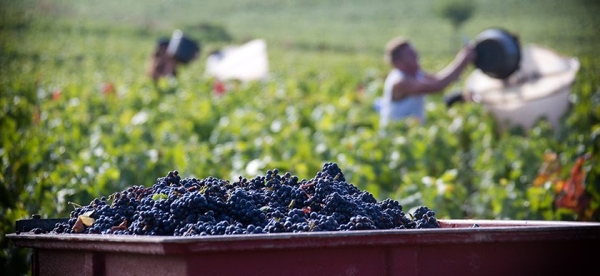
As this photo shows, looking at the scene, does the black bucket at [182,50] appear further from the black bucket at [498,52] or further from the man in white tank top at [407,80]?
the black bucket at [498,52]

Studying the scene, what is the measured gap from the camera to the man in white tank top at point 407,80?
8672 mm

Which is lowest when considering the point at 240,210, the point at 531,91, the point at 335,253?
the point at 335,253

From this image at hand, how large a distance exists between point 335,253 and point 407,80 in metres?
5.97

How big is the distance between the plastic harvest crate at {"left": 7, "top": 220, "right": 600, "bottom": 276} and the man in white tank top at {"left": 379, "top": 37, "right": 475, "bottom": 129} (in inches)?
217

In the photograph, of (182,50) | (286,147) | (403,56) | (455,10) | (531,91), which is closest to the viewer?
(286,147)

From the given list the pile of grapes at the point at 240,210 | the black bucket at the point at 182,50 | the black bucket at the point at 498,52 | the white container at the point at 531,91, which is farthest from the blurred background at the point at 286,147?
the pile of grapes at the point at 240,210

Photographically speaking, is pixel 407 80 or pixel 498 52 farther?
pixel 498 52

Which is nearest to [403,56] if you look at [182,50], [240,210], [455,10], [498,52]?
[498,52]

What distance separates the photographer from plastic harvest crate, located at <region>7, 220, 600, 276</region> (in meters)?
2.61

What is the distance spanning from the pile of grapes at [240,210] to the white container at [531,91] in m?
6.29

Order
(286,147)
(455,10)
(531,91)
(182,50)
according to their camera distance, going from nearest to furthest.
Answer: (286,147)
(531,91)
(182,50)
(455,10)

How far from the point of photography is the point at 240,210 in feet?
10.1

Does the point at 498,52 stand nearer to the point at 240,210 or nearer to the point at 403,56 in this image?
the point at 403,56

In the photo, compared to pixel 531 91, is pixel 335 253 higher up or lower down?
lower down
